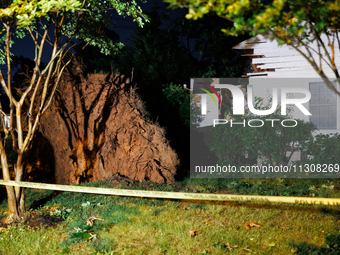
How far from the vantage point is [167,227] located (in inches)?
187

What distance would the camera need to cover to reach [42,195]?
695cm

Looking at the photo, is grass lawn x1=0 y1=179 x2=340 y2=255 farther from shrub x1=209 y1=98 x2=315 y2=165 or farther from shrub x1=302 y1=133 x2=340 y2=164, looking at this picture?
shrub x1=209 y1=98 x2=315 y2=165

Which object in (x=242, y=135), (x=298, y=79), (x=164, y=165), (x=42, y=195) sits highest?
(x=298, y=79)

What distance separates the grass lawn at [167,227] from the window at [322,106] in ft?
12.5

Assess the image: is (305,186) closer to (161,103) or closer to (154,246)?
(154,246)

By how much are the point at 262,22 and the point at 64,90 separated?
685 centimetres

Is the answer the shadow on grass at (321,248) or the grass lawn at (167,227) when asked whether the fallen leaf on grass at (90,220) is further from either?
the shadow on grass at (321,248)

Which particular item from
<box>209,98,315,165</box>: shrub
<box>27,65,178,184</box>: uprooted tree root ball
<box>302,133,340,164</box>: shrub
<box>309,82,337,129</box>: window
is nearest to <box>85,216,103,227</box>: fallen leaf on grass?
<box>27,65,178,184</box>: uprooted tree root ball

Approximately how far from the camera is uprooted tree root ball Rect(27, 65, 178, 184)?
7.73m

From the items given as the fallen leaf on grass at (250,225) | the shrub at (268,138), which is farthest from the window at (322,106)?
the fallen leaf on grass at (250,225)

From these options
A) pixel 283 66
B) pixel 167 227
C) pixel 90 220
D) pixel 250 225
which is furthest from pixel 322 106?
pixel 90 220

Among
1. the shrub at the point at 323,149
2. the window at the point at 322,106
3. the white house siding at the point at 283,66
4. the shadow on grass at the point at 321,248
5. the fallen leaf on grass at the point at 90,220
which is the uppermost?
the white house siding at the point at 283,66

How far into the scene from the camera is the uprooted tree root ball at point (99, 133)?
7727 mm

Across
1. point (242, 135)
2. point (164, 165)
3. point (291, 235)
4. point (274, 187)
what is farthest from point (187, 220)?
point (242, 135)
